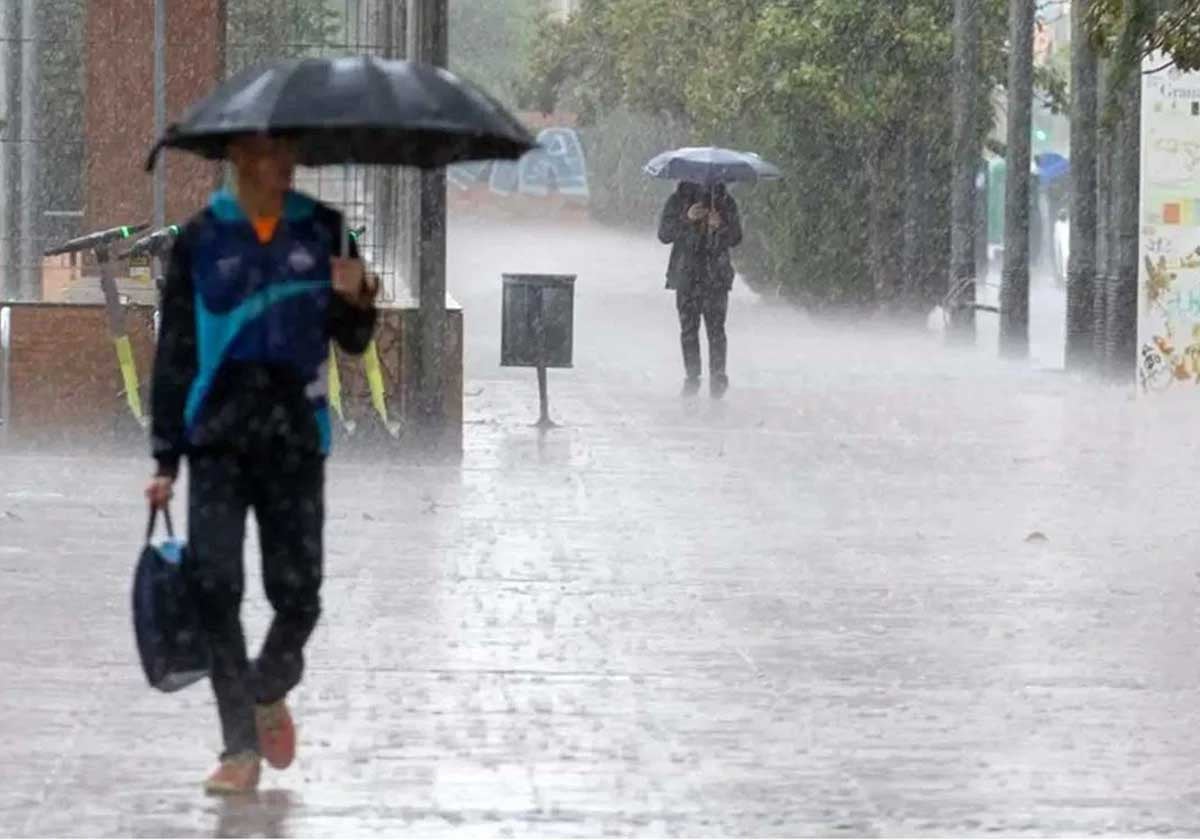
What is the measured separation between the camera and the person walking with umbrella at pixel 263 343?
299 inches

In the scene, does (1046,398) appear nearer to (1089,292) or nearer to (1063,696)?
(1089,292)

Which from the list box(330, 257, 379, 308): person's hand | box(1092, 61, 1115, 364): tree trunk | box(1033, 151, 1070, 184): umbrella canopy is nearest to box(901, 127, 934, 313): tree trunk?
box(1092, 61, 1115, 364): tree trunk

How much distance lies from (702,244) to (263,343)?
15.8 metres

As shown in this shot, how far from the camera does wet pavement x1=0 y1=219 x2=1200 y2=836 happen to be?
25.8 ft

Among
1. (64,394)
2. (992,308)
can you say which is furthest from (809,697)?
(992,308)

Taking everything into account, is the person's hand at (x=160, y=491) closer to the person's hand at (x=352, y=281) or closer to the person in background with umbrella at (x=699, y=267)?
the person's hand at (x=352, y=281)

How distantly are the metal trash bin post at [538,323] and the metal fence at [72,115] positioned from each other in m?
1.00

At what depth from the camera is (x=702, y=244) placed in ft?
76.3

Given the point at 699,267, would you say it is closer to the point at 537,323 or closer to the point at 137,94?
the point at 537,323

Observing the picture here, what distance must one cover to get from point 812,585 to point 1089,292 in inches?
589

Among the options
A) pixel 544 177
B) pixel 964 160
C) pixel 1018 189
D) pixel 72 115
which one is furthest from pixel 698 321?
pixel 544 177

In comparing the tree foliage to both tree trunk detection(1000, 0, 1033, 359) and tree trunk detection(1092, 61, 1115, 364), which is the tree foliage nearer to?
tree trunk detection(1000, 0, 1033, 359)

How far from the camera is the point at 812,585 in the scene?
1238cm

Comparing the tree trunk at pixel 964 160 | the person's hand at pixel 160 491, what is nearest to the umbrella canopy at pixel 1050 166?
the tree trunk at pixel 964 160
